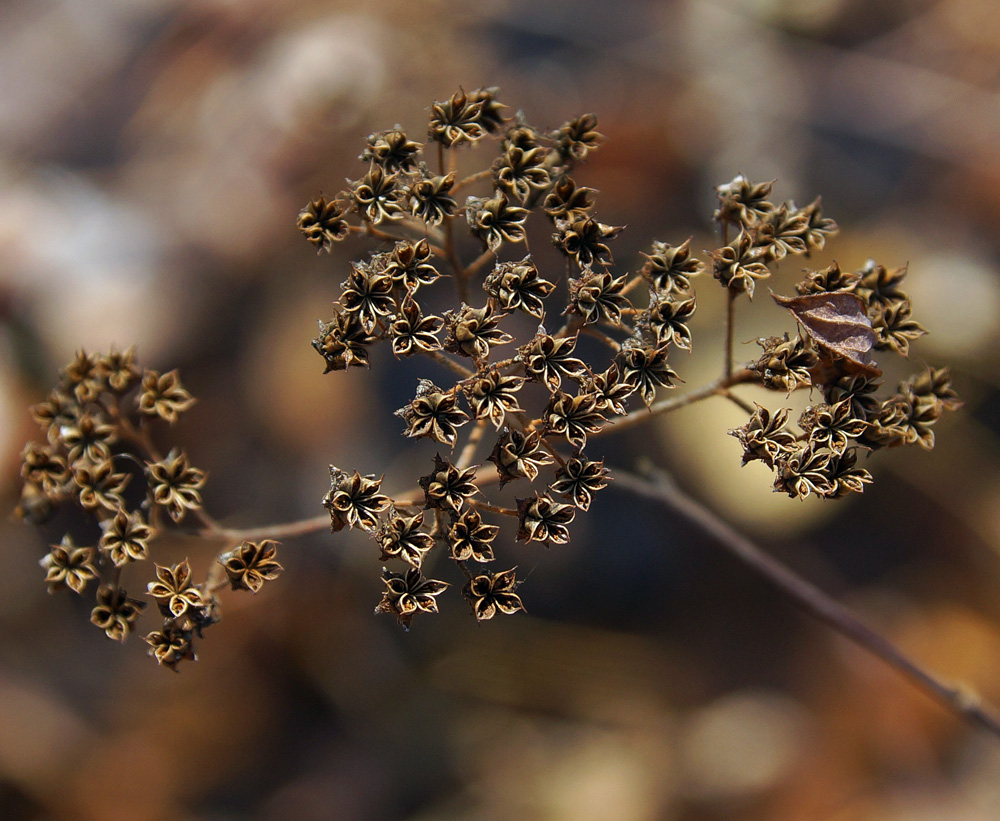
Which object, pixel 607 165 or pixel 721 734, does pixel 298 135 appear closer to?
pixel 607 165

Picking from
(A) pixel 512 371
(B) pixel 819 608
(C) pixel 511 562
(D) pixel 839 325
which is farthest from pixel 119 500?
(C) pixel 511 562

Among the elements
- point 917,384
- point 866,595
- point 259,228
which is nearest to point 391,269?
point 917,384

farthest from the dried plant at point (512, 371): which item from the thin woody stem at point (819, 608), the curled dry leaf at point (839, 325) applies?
the thin woody stem at point (819, 608)

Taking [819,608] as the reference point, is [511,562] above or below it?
above

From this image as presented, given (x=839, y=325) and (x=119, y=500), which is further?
(x=119, y=500)

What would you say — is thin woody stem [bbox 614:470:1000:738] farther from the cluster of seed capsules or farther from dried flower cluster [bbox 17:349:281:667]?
dried flower cluster [bbox 17:349:281:667]

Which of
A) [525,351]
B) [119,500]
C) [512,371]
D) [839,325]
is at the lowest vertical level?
[119,500]

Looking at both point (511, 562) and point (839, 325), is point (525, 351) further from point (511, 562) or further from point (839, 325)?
point (511, 562)

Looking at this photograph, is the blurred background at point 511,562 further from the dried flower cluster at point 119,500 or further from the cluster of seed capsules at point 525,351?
the cluster of seed capsules at point 525,351
